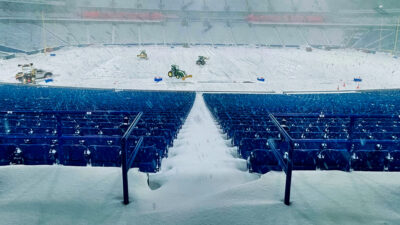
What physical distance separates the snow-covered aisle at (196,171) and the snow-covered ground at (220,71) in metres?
21.6

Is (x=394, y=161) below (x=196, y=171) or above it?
above

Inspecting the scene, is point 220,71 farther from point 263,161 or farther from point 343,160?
point 343,160

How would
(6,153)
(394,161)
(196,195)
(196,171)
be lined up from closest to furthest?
(196,195), (394,161), (6,153), (196,171)

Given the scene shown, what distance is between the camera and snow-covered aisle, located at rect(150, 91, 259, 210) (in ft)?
17.0

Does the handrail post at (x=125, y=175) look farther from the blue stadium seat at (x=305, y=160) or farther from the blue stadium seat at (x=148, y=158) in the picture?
the blue stadium seat at (x=305, y=160)

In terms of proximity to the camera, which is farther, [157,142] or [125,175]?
[157,142]

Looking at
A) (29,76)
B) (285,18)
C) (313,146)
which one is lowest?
(313,146)

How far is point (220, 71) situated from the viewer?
40.7 m

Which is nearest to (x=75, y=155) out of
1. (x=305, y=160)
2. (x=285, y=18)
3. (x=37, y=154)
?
(x=37, y=154)

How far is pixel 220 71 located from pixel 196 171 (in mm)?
34637

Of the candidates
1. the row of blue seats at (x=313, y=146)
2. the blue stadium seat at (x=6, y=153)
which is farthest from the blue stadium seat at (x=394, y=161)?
the blue stadium seat at (x=6, y=153)

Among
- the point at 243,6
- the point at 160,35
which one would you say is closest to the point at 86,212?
the point at 160,35

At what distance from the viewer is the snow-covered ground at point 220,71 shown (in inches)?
1334

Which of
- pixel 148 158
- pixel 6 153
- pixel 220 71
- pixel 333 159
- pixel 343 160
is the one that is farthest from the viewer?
pixel 220 71
